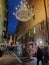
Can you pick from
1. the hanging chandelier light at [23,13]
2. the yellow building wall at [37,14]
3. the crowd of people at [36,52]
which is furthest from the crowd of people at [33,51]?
the hanging chandelier light at [23,13]

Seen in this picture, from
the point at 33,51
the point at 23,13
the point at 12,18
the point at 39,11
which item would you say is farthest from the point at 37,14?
the point at 33,51

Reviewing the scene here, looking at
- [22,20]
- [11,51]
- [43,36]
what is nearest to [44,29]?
[43,36]

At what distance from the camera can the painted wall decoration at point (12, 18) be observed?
105 inches

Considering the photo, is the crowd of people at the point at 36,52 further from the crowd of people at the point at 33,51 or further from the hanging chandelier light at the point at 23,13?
the hanging chandelier light at the point at 23,13

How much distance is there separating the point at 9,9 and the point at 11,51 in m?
0.45

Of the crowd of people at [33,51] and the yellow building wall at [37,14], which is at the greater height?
the yellow building wall at [37,14]

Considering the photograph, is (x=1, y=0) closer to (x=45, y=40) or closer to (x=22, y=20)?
(x=22, y=20)

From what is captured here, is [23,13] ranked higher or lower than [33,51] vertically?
higher

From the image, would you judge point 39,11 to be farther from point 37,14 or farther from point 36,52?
point 36,52

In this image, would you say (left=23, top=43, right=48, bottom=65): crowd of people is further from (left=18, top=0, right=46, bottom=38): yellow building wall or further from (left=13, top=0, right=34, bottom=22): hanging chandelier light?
(left=13, top=0, right=34, bottom=22): hanging chandelier light

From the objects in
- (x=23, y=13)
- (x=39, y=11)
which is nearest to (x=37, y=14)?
(x=39, y=11)

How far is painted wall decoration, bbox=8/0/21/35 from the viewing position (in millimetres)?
2668

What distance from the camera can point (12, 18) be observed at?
2686mm

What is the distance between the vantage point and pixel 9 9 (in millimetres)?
2693
